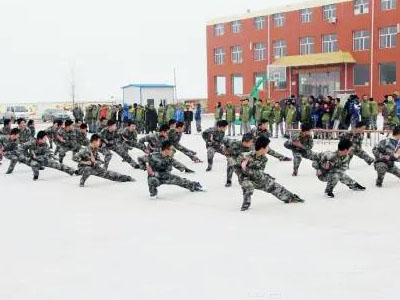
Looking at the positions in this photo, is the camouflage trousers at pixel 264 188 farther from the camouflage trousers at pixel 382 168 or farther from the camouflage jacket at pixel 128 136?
the camouflage jacket at pixel 128 136

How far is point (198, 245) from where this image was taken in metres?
6.31

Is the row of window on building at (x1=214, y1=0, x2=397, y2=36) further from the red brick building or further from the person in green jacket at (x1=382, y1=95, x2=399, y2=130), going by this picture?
the person in green jacket at (x1=382, y1=95, x2=399, y2=130)

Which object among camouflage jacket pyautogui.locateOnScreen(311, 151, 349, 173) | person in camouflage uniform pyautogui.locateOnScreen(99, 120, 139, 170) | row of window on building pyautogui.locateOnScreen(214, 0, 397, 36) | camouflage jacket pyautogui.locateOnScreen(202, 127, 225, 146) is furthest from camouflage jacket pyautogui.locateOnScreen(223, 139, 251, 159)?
row of window on building pyautogui.locateOnScreen(214, 0, 397, 36)

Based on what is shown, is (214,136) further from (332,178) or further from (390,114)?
(390,114)

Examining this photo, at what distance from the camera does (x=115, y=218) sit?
7.96m

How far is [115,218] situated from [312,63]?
29702 millimetres

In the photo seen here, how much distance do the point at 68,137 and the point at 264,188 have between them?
25.8ft

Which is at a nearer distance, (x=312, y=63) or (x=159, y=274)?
(x=159, y=274)

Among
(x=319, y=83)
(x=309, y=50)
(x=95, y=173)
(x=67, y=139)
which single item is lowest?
(x=95, y=173)

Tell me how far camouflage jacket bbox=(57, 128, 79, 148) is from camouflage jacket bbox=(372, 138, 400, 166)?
27.2 ft

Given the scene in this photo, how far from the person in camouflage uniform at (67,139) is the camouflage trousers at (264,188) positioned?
767 cm

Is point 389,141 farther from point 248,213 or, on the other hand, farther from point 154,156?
point 154,156

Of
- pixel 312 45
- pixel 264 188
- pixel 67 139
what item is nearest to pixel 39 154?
pixel 67 139

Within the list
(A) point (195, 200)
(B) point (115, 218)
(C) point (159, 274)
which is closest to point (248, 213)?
(A) point (195, 200)
